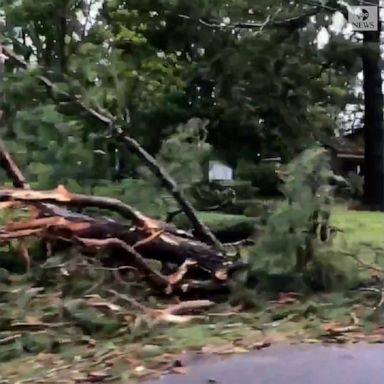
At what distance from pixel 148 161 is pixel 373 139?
38.5 feet

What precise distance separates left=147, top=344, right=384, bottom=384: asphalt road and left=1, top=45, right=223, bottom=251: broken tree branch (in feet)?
6.99

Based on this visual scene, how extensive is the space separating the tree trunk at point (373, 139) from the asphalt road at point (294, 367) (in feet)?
41.5

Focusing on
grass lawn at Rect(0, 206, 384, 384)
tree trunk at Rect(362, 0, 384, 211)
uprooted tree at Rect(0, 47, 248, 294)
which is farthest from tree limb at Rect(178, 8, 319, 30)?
grass lawn at Rect(0, 206, 384, 384)

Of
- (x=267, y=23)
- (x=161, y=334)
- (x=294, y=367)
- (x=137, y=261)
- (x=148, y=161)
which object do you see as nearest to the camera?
(x=294, y=367)

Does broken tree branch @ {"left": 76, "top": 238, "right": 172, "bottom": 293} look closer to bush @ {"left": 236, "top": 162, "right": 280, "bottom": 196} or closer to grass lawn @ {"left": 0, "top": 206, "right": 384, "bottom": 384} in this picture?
grass lawn @ {"left": 0, "top": 206, "right": 384, "bottom": 384}

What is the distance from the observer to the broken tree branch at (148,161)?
20.1 feet

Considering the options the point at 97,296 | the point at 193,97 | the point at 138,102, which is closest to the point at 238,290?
the point at 97,296

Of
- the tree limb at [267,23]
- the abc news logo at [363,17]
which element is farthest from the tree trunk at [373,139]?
the tree limb at [267,23]

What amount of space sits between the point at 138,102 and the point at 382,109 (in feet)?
23.6

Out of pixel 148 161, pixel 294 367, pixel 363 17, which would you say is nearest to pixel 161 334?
pixel 294 367

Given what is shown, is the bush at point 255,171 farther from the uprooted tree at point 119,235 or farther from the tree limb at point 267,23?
the uprooted tree at point 119,235

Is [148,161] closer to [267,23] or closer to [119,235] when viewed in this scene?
[119,235]

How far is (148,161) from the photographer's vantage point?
6246mm

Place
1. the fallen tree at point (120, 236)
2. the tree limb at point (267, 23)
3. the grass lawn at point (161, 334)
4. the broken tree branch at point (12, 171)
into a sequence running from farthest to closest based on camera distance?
1. the tree limb at point (267, 23)
2. the broken tree branch at point (12, 171)
3. the fallen tree at point (120, 236)
4. the grass lawn at point (161, 334)
